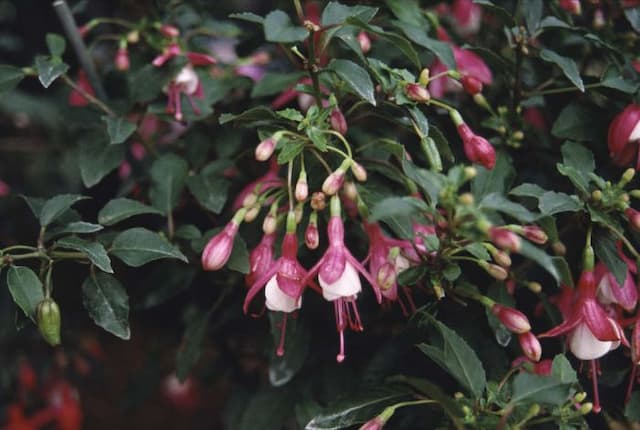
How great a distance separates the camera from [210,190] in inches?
38.7

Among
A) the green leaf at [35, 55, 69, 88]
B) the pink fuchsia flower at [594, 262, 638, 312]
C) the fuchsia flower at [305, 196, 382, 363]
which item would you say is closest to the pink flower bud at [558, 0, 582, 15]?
the pink fuchsia flower at [594, 262, 638, 312]

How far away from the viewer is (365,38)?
94 centimetres

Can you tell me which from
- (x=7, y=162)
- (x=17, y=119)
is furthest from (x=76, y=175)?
(x=7, y=162)

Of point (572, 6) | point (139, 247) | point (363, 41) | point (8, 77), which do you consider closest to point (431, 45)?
point (363, 41)

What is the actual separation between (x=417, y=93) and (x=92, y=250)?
383 millimetres

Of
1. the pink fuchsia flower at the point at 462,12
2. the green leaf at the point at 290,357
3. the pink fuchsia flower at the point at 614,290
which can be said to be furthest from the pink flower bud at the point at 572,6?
the green leaf at the point at 290,357

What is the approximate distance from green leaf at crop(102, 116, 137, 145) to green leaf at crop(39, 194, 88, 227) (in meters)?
0.12

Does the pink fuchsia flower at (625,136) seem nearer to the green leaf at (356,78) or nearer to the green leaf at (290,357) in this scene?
the green leaf at (356,78)

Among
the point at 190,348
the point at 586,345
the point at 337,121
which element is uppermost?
the point at 337,121

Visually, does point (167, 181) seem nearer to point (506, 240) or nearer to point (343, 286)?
point (343, 286)

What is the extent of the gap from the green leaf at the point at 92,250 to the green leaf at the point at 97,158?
183mm

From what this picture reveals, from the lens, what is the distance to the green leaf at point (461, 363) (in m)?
0.73

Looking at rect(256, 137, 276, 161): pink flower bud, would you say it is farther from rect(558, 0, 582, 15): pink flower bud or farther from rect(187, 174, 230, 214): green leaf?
rect(558, 0, 582, 15): pink flower bud

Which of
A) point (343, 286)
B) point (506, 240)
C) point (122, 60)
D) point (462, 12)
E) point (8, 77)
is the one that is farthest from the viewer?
point (462, 12)
